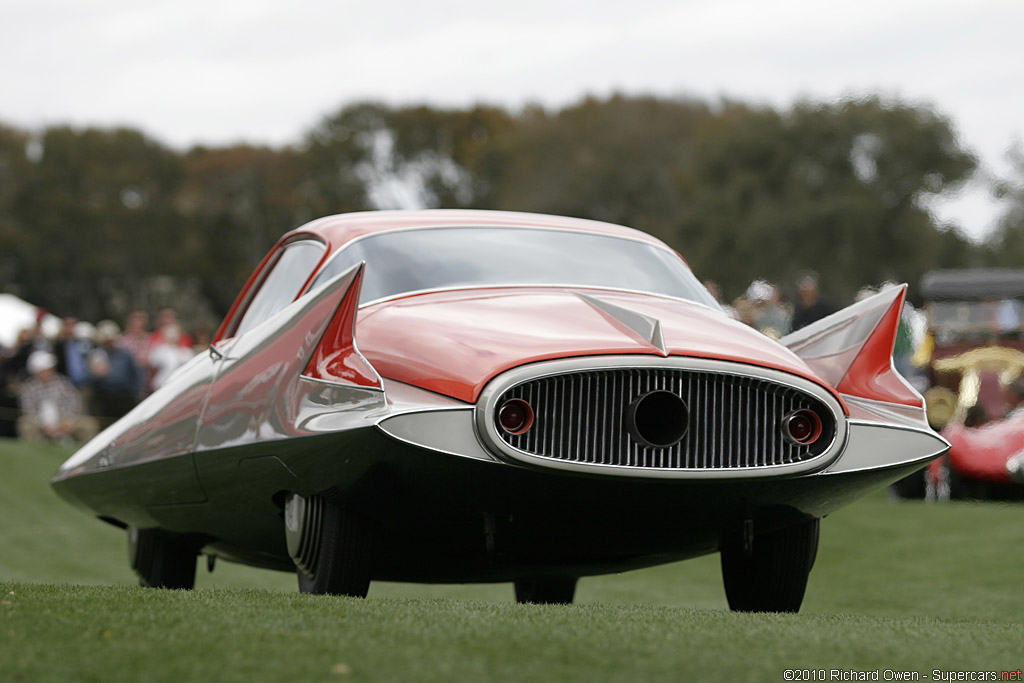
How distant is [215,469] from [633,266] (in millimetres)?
1963

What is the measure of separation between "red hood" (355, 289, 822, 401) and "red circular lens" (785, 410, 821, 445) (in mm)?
140

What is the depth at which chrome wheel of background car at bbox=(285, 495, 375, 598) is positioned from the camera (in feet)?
16.5

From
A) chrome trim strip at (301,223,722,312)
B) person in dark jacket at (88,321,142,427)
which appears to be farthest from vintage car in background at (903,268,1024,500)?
person in dark jacket at (88,321,142,427)

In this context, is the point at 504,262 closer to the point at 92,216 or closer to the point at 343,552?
the point at 343,552

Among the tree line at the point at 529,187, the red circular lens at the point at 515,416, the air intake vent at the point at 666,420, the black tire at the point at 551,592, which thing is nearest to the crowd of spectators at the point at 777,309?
the black tire at the point at 551,592

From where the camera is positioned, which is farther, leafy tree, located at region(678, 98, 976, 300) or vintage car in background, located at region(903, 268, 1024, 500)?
leafy tree, located at region(678, 98, 976, 300)

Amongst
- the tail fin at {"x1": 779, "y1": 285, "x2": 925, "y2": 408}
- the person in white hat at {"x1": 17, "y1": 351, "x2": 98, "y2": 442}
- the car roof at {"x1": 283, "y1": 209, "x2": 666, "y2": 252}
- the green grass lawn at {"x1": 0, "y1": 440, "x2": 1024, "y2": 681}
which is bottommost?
the person in white hat at {"x1": 17, "y1": 351, "x2": 98, "y2": 442}

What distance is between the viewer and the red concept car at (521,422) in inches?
183

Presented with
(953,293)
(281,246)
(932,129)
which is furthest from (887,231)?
(281,246)

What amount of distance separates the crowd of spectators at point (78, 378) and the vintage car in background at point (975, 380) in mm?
9288

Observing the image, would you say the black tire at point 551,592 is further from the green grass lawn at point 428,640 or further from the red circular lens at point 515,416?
the red circular lens at point 515,416

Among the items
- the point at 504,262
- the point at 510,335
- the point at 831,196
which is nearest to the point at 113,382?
the point at 504,262

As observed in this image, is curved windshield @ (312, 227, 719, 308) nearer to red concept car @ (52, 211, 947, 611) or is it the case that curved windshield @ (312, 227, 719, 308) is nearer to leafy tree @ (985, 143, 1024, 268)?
red concept car @ (52, 211, 947, 611)

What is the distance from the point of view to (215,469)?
5727mm
